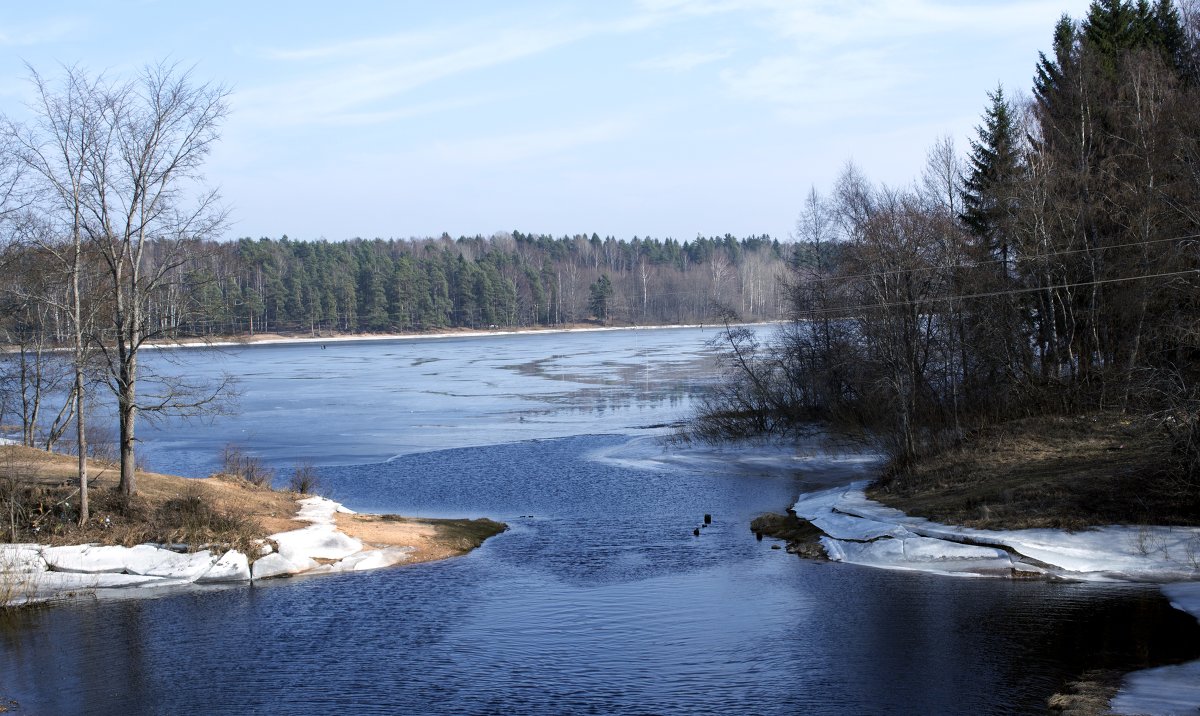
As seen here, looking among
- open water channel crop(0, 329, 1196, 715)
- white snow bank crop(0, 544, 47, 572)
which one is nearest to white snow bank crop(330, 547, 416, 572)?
open water channel crop(0, 329, 1196, 715)

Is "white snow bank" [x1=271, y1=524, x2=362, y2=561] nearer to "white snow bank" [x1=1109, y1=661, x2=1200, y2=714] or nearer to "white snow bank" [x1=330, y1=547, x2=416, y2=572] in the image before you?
"white snow bank" [x1=330, y1=547, x2=416, y2=572]

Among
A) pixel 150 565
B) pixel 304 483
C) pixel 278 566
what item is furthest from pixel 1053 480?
pixel 150 565

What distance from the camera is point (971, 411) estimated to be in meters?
36.3

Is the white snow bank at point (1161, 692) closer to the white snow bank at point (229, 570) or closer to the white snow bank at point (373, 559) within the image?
the white snow bank at point (373, 559)

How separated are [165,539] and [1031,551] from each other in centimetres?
2010

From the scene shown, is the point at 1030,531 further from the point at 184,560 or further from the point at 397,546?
the point at 184,560

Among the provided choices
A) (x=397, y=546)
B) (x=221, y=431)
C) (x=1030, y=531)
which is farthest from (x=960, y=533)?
(x=221, y=431)

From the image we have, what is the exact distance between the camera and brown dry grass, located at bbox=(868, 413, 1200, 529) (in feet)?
73.8

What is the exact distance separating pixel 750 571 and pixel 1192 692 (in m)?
10.4

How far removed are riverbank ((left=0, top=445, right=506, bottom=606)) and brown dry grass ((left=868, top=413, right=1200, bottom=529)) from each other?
515 inches

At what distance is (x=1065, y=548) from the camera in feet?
71.0

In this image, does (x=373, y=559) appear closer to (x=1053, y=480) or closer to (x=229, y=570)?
(x=229, y=570)

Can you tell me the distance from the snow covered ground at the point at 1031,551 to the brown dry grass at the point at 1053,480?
648 millimetres

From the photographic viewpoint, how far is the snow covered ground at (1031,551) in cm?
2039
